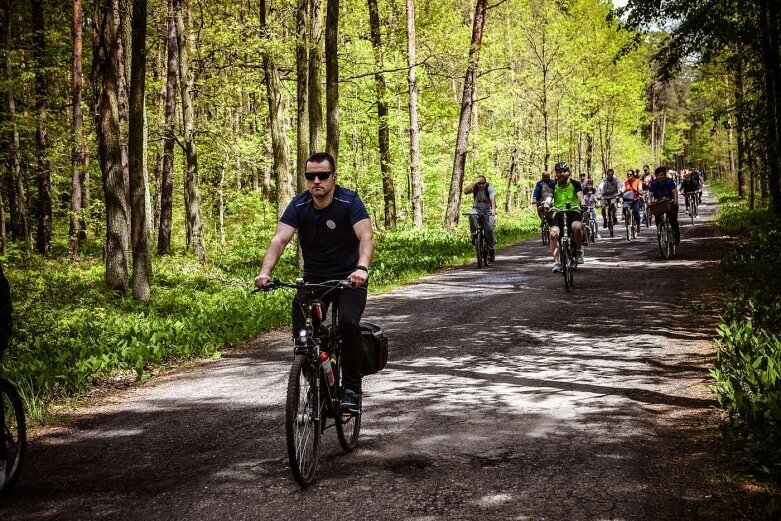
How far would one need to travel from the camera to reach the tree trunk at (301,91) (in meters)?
16.9

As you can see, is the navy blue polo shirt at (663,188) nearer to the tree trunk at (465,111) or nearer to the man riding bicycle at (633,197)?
the man riding bicycle at (633,197)

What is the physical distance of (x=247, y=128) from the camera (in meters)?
42.0

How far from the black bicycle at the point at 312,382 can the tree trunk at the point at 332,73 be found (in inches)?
489

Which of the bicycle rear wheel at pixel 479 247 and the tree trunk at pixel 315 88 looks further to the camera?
the bicycle rear wheel at pixel 479 247

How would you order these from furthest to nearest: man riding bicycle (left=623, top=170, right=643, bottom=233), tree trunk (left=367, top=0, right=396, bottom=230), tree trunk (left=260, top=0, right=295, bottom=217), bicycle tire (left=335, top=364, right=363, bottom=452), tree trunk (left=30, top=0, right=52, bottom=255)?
tree trunk (left=367, top=0, right=396, bottom=230)
tree trunk (left=30, top=0, right=52, bottom=255)
man riding bicycle (left=623, top=170, right=643, bottom=233)
tree trunk (left=260, top=0, right=295, bottom=217)
bicycle tire (left=335, top=364, right=363, bottom=452)

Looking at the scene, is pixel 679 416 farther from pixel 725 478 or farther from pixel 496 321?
pixel 496 321

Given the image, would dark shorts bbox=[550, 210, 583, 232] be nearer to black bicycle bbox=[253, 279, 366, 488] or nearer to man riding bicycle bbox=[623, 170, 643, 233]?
black bicycle bbox=[253, 279, 366, 488]

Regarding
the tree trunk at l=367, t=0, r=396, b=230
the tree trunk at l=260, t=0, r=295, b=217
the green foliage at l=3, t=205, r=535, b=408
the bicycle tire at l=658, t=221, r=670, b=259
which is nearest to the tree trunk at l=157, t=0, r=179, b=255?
the green foliage at l=3, t=205, r=535, b=408

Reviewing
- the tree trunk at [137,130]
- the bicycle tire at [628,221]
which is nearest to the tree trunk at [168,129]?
the tree trunk at [137,130]

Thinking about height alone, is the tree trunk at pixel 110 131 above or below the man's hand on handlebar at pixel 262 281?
above

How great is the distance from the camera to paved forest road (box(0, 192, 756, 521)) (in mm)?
4355

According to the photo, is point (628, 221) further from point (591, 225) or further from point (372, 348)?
point (372, 348)

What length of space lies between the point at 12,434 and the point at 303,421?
7.49 ft

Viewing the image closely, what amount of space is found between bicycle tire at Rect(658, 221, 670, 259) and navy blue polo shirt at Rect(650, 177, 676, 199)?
0.75m
